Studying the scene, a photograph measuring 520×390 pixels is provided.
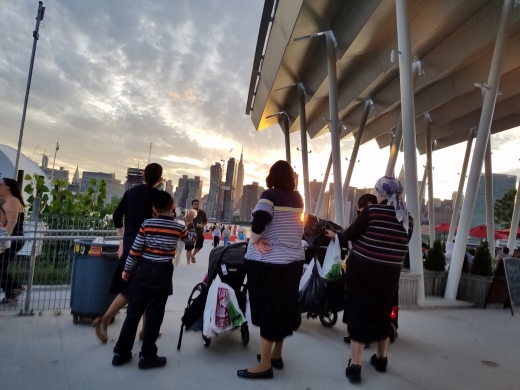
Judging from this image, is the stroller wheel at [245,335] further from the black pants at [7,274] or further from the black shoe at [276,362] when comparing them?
the black pants at [7,274]

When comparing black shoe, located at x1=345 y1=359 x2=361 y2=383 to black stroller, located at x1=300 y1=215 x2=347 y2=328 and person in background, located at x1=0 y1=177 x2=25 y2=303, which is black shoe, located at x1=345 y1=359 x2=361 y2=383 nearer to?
black stroller, located at x1=300 y1=215 x2=347 y2=328

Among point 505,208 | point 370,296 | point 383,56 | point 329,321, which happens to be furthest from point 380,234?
point 505,208

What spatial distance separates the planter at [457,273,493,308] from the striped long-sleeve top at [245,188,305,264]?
5.97 m

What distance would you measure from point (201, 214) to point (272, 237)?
311 inches

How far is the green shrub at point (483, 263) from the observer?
8039 millimetres

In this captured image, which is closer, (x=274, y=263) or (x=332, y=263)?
(x=274, y=263)

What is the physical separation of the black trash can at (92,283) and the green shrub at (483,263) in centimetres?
740

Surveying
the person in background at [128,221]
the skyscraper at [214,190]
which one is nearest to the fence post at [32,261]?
the person in background at [128,221]

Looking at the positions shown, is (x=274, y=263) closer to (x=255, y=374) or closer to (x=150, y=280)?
(x=255, y=374)

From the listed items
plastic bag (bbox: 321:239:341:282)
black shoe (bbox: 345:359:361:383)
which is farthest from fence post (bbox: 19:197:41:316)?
black shoe (bbox: 345:359:361:383)

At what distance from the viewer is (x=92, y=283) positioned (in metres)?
4.42

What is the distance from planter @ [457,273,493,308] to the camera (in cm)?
759

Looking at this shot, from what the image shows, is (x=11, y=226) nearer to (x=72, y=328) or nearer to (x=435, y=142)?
(x=72, y=328)

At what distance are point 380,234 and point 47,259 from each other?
4.53 metres
